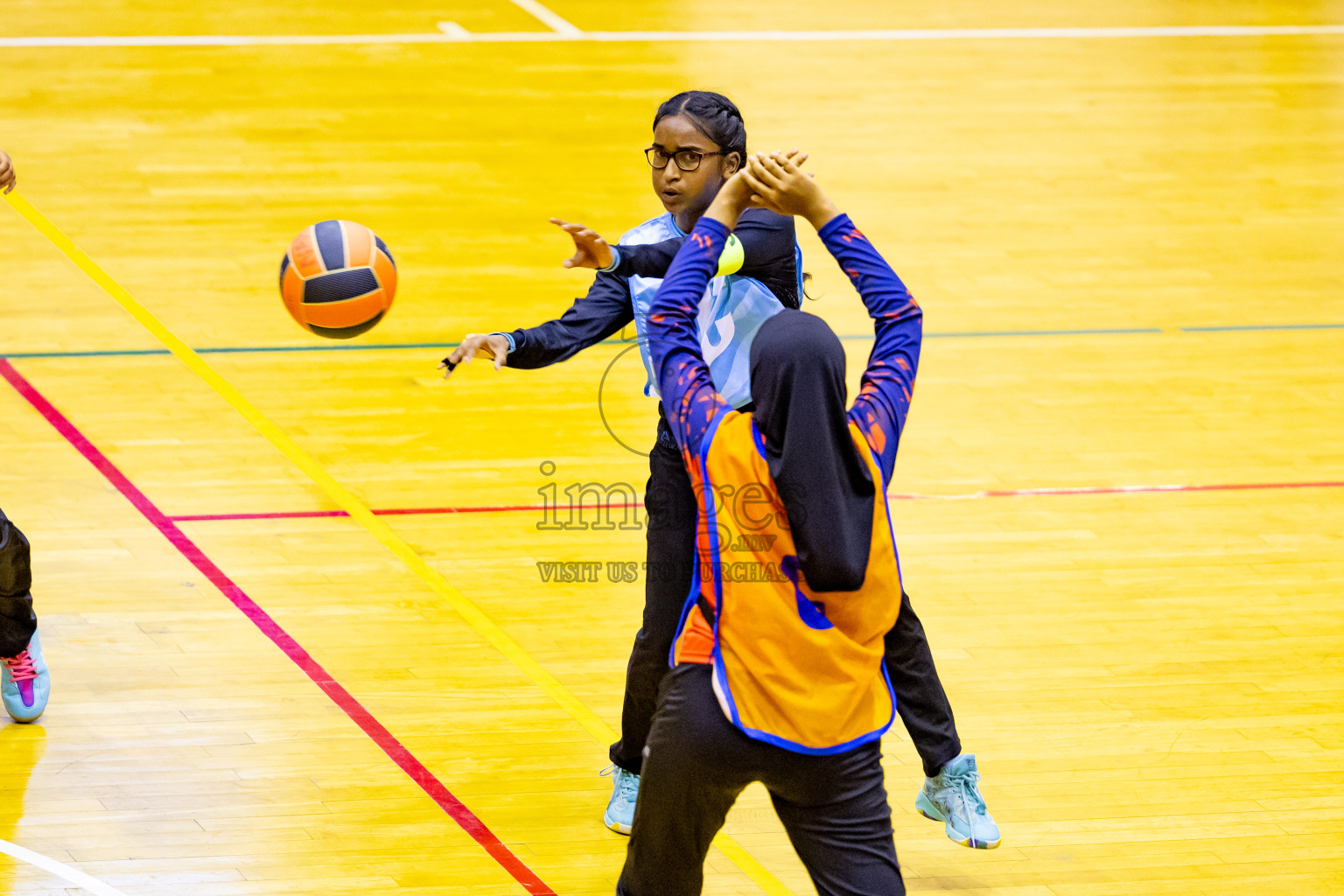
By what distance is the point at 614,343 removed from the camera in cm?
663

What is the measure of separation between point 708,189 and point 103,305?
4.30 m

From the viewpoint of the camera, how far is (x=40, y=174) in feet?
25.3

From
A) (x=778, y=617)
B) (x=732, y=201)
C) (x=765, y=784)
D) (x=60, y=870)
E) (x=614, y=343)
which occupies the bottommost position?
(x=614, y=343)

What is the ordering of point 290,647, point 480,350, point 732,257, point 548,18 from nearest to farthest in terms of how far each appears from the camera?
point 732,257 < point 480,350 < point 290,647 < point 548,18

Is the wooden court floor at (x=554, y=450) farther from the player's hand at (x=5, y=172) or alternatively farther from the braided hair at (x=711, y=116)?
the braided hair at (x=711, y=116)

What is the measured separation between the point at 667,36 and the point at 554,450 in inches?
230

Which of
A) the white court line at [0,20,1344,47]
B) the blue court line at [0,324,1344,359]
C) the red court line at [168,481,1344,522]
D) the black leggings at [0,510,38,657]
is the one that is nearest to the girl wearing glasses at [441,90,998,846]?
the black leggings at [0,510,38,657]

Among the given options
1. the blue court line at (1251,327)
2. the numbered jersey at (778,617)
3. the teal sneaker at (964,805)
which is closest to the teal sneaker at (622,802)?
the teal sneaker at (964,805)

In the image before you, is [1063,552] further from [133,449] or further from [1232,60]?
[1232,60]

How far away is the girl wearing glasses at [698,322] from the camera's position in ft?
9.78

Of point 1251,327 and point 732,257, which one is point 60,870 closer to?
point 732,257

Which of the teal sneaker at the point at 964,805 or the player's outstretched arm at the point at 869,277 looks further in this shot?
the teal sneaker at the point at 964,805

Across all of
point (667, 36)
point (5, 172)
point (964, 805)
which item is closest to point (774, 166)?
point (964, 805)

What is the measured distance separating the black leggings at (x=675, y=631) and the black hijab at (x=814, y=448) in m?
0.94
